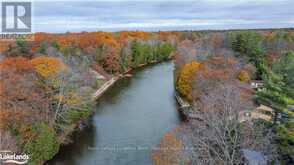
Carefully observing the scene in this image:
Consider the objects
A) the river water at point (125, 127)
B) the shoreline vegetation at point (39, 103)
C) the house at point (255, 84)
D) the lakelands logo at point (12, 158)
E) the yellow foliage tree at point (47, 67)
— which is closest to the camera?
the lakelands logo at point (12, 158)

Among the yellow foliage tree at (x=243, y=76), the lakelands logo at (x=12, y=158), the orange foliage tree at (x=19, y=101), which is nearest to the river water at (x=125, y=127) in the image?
the lakelands logo at (x=12, y=158)

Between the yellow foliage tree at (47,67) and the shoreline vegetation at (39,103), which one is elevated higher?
the yellow foliage tree at (47,67)

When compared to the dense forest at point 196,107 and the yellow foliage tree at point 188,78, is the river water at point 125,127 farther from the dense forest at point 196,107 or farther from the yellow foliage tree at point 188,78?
the yellow foliage tree at point 188,78

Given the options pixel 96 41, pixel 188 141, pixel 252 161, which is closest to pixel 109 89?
pixel 96 41

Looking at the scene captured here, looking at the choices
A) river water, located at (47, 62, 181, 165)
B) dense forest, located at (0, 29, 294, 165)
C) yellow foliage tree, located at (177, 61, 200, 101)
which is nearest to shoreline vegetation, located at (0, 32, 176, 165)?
dense forest, located at (0, 29, 294, 165)

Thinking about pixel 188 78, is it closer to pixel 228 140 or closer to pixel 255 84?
pixel 255 84

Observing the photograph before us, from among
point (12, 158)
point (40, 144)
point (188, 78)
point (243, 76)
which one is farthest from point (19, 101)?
point (243, 76)
